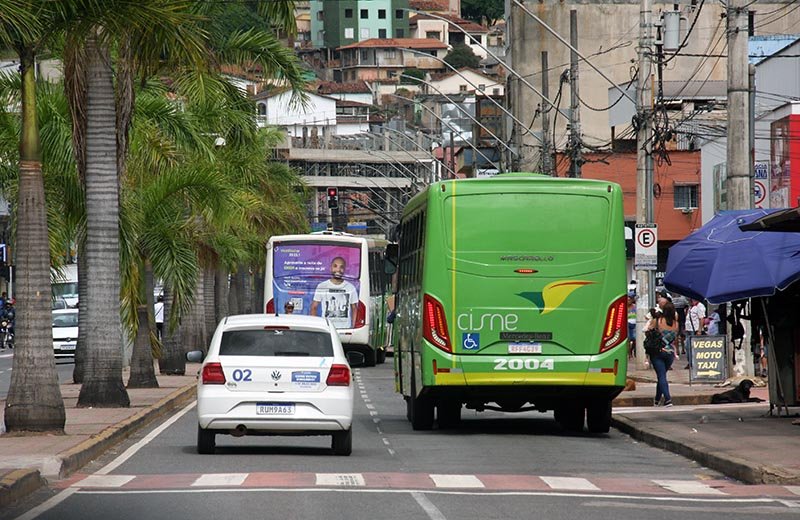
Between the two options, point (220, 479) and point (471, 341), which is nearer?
point (220, 479)

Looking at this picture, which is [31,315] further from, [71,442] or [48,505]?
[48,505]

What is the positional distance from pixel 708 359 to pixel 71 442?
15375 millimetres

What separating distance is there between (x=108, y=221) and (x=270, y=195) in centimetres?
3498

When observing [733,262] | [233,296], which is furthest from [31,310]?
[233,296]

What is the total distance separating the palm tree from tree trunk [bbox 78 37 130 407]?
179 inches

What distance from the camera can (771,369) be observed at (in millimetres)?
23672

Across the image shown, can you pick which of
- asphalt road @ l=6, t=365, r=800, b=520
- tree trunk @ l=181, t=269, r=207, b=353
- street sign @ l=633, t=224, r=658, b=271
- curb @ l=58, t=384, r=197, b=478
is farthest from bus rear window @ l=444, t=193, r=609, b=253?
tree trunk @ l=181, t=269, r=207, b=353

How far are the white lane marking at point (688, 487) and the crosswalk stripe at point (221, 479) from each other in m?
4.22

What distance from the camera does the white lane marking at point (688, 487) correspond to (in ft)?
51.4

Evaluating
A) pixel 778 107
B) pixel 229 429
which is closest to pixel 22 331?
pixel 229 429

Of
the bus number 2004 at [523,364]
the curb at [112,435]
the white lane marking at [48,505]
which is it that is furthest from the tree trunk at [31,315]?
the bus number 2004 at [523,364]

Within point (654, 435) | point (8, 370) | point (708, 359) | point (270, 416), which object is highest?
point (270, 416)

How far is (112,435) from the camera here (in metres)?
20.8

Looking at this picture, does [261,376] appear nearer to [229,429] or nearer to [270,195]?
[229,429]
